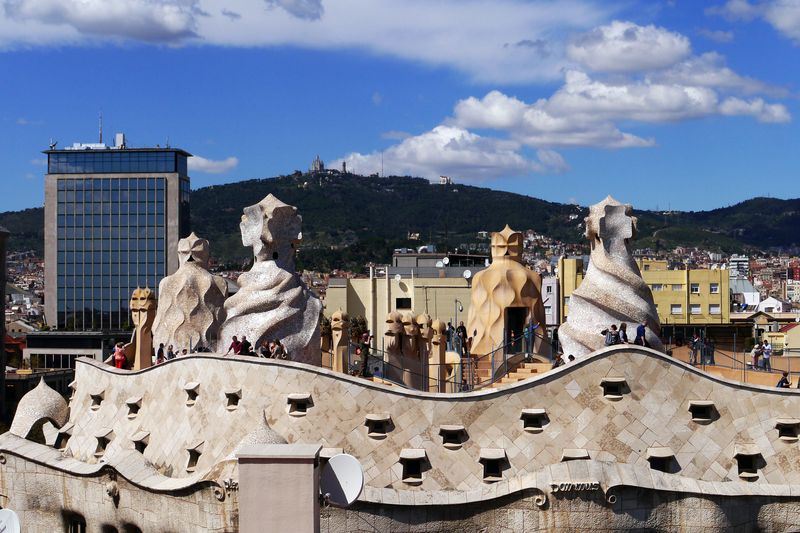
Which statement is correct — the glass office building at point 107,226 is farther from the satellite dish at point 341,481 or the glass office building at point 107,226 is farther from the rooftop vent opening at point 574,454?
→ the satellite dish at point 341,481

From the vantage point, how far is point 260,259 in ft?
79.7

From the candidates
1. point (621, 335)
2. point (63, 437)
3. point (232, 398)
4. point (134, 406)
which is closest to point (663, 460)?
point (621, 335)

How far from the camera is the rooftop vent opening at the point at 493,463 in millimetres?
19656

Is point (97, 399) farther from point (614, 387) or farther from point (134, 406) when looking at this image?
point (614, 387)

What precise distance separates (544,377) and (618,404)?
1236mm

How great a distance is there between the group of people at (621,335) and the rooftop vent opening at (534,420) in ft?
6.18

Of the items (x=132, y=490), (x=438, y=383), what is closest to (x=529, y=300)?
(x=438, y=383)

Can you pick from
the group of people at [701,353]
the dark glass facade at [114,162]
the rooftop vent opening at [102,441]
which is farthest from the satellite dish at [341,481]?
the dark glass facade at [114,162]

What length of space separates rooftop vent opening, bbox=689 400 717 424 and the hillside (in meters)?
122

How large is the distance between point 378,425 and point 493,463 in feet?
6.38

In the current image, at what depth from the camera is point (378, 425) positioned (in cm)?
2017

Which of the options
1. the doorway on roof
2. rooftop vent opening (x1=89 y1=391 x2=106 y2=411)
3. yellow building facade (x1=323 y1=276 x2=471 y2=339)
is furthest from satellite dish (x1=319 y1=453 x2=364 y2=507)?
yellow building facade (x1=323 y1=276 x2=471 y2=339)

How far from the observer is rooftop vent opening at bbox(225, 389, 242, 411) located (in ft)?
69.4

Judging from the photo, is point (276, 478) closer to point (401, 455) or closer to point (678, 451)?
point (401, 455)
